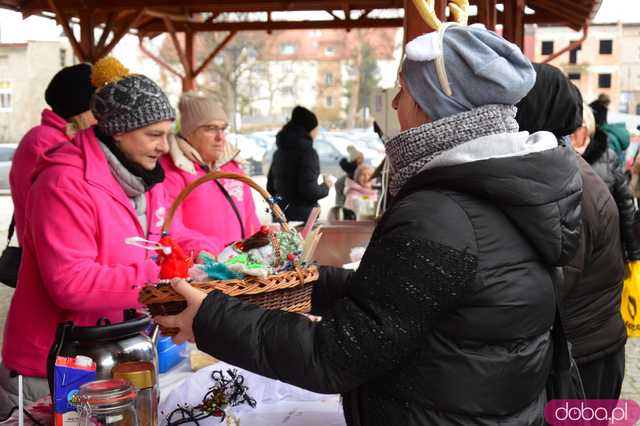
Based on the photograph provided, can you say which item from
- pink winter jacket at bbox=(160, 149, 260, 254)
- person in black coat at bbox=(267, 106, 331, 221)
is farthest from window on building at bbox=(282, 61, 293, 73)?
pink winter jacket at bbox=(160, 149, 260, 254)

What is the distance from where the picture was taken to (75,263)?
2.20 metres

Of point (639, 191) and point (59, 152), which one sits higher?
point (59, 152)

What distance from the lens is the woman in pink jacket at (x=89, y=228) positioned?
2209mm

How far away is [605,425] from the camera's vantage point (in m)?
2.36

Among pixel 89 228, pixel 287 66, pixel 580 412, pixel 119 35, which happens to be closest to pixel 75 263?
pixel 89 228

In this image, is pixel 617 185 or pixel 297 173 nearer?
pixel 617 185

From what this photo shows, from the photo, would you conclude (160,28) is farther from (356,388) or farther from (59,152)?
(356,388)

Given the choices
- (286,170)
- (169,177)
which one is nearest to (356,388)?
(169,177)

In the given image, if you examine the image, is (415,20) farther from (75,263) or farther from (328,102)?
(328,102)

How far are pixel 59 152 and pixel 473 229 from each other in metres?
1.52

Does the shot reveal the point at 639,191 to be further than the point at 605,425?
Yes

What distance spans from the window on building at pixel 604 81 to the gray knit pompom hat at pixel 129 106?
188 feet

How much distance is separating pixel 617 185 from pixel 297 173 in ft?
11.0

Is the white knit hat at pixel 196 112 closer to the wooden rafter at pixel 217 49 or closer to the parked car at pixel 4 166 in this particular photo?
the wooden rafter at pixel 217 49
